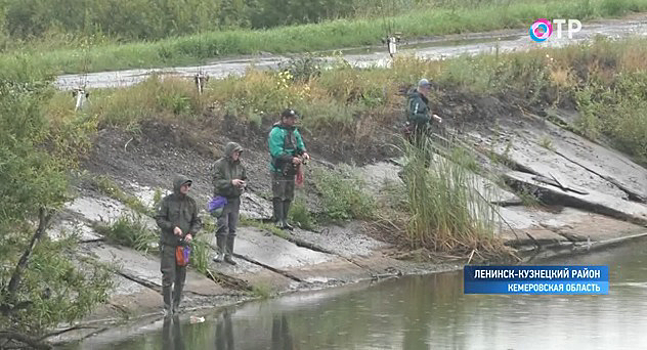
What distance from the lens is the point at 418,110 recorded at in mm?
22094

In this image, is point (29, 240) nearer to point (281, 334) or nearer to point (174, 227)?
point (174, 227)

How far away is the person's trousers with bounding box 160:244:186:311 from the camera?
16469 mm

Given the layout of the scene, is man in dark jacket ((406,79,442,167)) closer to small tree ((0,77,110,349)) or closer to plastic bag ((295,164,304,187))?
plastic bag ((295,164,304,187))

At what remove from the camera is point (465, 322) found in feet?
54.4

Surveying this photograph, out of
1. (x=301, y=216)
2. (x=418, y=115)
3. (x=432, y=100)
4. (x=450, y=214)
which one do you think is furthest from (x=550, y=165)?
(x=301, y=216)

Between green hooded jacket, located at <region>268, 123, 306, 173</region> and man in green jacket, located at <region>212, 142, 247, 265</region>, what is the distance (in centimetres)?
146

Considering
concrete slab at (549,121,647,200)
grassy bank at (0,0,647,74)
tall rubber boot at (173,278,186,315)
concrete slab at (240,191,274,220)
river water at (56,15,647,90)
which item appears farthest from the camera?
grassy bank at (0,0,647,74)

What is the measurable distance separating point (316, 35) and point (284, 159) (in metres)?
16.6

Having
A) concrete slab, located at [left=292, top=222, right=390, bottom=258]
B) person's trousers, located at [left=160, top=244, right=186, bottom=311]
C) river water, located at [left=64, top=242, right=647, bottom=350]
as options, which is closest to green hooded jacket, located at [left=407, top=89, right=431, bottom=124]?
concrete slab, located at [left=292, top=222, right=390, bottom=258]

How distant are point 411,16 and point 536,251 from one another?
20328 millimetres

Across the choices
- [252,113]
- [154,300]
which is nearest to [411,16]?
[252,113]

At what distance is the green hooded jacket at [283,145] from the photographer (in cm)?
1978

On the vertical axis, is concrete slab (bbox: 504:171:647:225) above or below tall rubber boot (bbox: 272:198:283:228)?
below

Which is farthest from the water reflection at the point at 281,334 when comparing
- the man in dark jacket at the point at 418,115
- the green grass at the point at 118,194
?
the man in dark jacket at the point at 418,115
